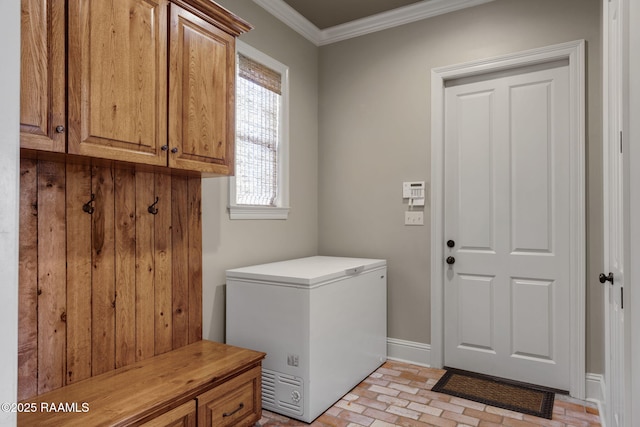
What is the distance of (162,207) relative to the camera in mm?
2135

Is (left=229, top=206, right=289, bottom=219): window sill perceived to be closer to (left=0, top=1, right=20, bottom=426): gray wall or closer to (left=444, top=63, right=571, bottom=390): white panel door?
(left=444, top=63, right=571, bottom=390): white panel door

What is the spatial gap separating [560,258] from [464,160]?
93 cm

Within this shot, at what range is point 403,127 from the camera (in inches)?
124

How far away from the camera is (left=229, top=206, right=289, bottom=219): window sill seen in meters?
2.66

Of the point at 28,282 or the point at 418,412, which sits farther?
the point at 418,412

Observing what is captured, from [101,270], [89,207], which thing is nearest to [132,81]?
[89,207]

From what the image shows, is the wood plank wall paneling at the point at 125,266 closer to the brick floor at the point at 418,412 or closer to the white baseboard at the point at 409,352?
the brick floor at the point at 418,412

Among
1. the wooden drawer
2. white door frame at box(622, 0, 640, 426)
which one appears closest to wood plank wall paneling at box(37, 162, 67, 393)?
the wooden drawer

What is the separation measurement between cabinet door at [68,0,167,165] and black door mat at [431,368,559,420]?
7.60 feet

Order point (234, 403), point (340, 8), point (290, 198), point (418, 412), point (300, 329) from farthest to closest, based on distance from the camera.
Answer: point (290, 198) → point (340, 8) → point (418, 412) → point (300, 329) → point (234, 403)

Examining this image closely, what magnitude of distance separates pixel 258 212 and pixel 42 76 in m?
1.66

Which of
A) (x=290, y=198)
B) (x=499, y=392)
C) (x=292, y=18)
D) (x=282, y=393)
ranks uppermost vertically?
(x=292, y=18)

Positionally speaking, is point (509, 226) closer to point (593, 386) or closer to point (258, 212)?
point (593, 386)

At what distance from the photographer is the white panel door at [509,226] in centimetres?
263
